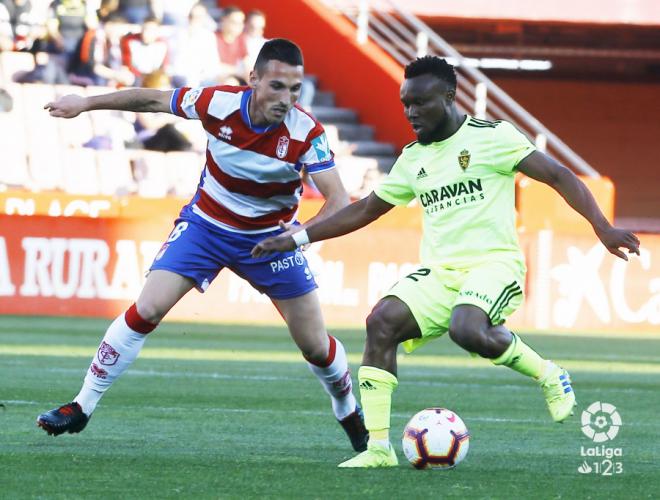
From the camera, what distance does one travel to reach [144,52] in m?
21.9

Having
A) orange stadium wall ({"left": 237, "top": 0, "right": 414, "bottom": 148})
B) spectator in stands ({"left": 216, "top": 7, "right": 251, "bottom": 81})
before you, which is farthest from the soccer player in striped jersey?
orange stadium wall ({"left": 237, "top": 0, "right": 414, "bottom": 148})

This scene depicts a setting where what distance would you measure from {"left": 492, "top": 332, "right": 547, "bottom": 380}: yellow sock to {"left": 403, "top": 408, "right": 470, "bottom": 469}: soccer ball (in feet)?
1.22

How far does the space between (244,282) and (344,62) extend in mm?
7380

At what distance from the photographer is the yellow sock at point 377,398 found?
23.2ft

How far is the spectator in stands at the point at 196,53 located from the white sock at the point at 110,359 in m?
14.8

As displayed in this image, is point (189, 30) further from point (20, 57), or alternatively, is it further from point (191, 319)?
point (191, 319)

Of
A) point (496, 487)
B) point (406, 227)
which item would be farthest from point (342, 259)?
point (496, 487)

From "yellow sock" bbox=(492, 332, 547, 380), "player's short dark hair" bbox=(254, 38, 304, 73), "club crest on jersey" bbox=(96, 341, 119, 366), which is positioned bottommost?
"club crest on jersey" bbox=(96, 341, 119, 366)

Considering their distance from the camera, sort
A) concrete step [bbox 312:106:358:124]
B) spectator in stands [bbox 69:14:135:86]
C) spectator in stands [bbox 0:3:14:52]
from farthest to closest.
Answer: concrete step [bbox 312:106:358:124] < spectator in stands [bbox 0:3:14:52] < spectator in stands [bbox 69:14:135:86]

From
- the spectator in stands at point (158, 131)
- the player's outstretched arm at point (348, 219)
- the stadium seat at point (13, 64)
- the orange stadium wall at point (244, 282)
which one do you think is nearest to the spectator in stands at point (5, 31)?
the stadium seat at point (13, 64)

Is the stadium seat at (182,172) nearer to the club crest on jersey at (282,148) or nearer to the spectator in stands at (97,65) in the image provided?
the spectator in stands at (97,65)

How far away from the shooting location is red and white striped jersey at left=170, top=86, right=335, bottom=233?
777 centimetres

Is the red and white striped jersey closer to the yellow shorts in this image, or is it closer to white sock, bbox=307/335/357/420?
white sock, bbox=307/335/357/420

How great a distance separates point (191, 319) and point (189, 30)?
5782mm
